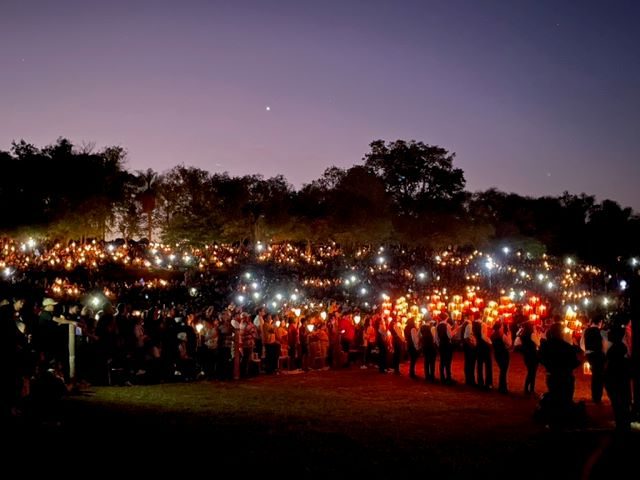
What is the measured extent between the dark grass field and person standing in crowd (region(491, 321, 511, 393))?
339 mm

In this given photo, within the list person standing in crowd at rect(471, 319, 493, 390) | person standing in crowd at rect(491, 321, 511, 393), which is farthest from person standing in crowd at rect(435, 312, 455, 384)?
person standing in crowd at rect(491, 321, 511, 393)

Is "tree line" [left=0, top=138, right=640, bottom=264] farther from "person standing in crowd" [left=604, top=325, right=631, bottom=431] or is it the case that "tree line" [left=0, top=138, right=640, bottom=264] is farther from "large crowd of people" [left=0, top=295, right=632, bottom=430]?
"person standing in crowd" [left=604, top=325, right=631, bottom=431]

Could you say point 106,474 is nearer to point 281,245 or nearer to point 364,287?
point 364,287

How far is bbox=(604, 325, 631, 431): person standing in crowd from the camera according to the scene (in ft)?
32.3


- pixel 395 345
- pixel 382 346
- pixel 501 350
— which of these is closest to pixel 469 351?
pixel 501 350

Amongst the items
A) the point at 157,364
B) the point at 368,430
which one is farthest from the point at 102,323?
the point at 368,430

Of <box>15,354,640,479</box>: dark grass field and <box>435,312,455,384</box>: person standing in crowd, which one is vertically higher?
<box>435,312,455,384</box>: person standing in crowd

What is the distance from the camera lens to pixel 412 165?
2338 inches

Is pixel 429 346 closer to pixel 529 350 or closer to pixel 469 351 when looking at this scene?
pixel 469 351

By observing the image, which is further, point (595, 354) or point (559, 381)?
point (595, 354)

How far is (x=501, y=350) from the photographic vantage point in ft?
47.1

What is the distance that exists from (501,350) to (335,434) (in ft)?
20.4

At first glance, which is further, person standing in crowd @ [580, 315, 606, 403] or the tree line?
the tree line

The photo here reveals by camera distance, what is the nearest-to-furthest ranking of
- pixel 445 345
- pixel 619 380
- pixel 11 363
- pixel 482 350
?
pixel 11 363 < pixel 619 380 < pixel 482 350 < pixel 445 345
